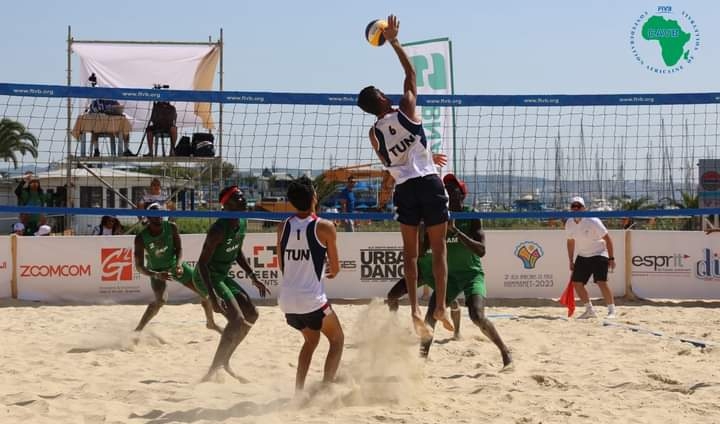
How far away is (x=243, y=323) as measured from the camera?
6.87 metres

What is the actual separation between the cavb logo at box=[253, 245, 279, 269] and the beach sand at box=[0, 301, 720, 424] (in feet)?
8.16

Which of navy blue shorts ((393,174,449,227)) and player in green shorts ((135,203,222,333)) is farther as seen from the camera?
player in green shorts ((135,203,222,333))

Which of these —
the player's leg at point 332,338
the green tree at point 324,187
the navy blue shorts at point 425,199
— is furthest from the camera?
the green tree at point 324,187

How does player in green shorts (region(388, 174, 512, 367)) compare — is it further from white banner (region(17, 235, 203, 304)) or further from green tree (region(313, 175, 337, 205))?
white banner (region(17, 235, 203, 304))

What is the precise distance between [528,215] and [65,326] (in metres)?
5.42

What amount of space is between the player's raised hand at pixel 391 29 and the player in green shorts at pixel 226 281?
7.05 feet

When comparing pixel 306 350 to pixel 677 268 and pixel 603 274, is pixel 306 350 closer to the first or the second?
pixel 603 274

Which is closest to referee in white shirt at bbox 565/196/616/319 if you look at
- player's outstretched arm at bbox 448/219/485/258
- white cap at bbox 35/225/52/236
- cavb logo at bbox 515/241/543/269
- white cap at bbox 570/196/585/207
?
white cap at bbox 570/196/585/207

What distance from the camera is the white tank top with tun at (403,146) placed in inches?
227

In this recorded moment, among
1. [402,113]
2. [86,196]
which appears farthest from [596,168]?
[86,196]

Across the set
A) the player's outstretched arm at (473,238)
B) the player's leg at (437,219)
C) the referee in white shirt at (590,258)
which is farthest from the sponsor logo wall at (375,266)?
the player's leg at (437,219)

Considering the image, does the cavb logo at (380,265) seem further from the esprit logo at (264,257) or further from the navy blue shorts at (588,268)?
the navy blue shorts at (588,268)

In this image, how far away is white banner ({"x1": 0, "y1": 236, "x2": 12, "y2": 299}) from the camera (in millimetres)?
12281

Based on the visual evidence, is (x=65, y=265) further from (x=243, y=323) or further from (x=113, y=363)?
(x=243, y=323)
